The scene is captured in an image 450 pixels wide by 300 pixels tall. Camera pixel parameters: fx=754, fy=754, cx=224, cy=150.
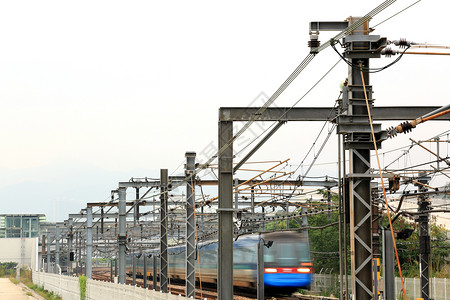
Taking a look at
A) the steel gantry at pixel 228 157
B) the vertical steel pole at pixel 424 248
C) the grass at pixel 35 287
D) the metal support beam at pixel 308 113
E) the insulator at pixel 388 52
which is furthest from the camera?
the grass at pixel 35 287

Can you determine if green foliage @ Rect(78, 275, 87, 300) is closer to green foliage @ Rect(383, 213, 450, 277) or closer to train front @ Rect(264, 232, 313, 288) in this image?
train front @ Rect(264, 232, 313, 288)

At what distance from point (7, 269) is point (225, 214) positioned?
111 m

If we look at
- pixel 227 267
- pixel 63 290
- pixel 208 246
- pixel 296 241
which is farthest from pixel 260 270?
pixel 63 290

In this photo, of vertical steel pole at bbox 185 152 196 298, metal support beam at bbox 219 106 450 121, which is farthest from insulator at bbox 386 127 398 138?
vertical steel pole at bbox 185 152 196 298

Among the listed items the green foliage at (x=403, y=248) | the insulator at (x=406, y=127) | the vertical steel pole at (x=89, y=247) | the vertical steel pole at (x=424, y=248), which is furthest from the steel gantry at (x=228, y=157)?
the vertical steel pole at (x=89, y=247)

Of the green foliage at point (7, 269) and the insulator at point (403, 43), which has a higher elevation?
the insulator at point (403, 43)

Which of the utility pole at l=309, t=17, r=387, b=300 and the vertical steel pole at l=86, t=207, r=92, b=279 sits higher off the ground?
the utility pole at l=309, t=17, r=387, b=300

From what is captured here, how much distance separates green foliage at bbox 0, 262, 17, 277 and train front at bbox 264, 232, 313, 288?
9360cm

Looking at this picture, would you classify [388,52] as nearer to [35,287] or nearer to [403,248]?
[403,248]

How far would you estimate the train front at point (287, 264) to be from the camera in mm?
32062

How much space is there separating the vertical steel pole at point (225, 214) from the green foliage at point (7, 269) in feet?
341

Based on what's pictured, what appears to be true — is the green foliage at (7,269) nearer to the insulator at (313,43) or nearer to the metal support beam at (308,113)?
the metal support beam at (308,113)

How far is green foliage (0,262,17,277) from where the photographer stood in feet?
395

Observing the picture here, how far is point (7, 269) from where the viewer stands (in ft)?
409
